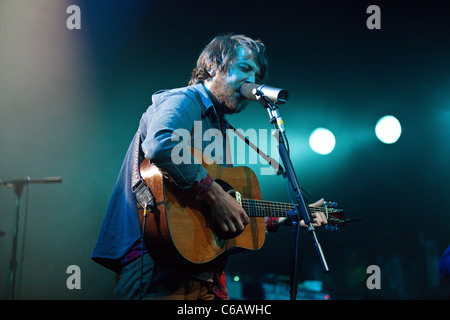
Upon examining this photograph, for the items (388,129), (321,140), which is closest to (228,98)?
(321,140)

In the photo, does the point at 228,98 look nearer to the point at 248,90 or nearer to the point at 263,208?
the point at 248,90

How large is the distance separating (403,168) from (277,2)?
9.64ft

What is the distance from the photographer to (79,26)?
11.6ft

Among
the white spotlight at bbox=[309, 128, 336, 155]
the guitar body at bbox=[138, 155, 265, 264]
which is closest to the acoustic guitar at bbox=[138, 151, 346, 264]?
the guitar body at bbox=[138, 155, 265, 264]

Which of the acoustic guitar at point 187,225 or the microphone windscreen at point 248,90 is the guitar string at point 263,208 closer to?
the acoustic guitar at point 187,225

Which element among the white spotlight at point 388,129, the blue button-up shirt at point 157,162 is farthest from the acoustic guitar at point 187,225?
the white spotlight at point 388,129

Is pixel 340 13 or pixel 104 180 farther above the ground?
pixel 340 13

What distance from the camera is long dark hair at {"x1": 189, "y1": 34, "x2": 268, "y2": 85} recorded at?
2.56m

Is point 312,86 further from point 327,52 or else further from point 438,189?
point 438,189

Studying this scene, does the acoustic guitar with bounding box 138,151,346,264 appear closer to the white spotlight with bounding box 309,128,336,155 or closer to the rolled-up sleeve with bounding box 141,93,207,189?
the rolled-up sleeve with bounding box 141,93,207,189

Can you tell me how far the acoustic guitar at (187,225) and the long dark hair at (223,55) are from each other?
2.81 feet

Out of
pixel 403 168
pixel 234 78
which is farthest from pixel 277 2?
pixel 403 168

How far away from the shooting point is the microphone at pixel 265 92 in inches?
79.2

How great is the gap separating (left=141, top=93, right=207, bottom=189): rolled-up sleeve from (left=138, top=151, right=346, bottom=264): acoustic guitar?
12 centimetres
